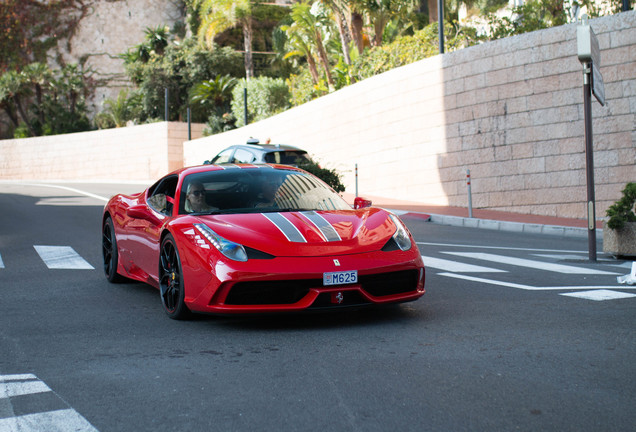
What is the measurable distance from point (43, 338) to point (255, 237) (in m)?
1.67

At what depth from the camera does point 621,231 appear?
10.8 metres

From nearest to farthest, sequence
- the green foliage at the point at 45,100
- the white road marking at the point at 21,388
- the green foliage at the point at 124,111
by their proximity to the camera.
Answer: the white road marking at the point at 21,388, the green foliage at the point at 124,111, the green foliage at the point at 45,100

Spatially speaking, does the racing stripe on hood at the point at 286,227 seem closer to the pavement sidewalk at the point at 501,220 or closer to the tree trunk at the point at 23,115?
the pavement sidewalk at the point at 501,220

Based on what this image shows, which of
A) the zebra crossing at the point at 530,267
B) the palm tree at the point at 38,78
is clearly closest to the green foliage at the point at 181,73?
the palm tree at the point at 38,78

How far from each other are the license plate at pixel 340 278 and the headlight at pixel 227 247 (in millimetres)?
600

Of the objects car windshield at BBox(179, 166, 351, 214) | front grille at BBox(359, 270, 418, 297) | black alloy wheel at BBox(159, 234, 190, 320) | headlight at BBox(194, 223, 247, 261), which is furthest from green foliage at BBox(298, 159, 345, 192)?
headlight at BBox(194, 223, 247, 261)

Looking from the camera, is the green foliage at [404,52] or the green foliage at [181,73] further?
the green foliage at [181,73]

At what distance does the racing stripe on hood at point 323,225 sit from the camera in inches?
235

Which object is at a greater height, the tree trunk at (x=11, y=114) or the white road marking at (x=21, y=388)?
the tree trunk at (x=11, y=114)

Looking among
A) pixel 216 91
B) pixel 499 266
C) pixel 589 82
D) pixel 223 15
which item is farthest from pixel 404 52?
pixel 216 91

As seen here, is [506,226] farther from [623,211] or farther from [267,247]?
[267,247]

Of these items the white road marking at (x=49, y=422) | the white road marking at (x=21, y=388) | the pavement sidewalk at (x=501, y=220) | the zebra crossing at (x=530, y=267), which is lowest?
the white road marking at (x=49, y=422)

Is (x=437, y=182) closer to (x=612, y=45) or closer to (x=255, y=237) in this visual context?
(x=612, y=45)

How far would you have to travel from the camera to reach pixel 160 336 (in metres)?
5.66
